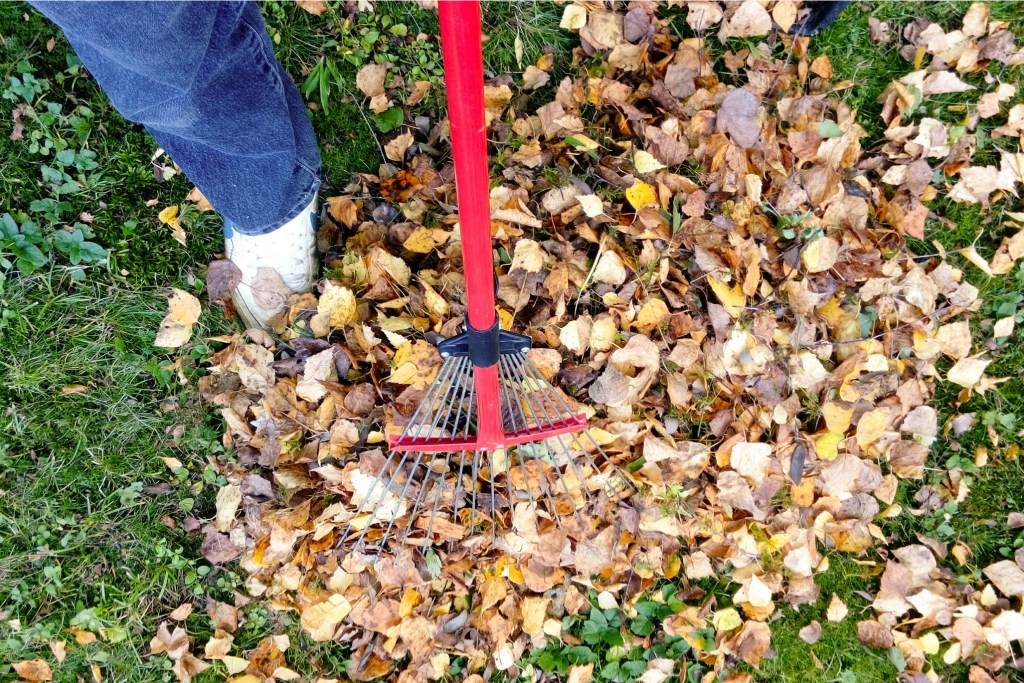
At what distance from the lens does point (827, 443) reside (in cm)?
151

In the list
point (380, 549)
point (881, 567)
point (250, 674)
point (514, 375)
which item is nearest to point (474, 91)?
point (514, 375)

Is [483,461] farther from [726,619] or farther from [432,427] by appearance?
[726,619]

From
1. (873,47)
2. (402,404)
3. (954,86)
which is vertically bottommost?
(402,404)

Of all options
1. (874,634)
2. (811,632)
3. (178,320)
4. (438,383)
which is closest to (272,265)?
(178,320)

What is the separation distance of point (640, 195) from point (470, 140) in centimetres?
66

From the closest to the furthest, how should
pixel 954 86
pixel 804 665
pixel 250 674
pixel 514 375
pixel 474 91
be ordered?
pixel 474 91
pixel 514 375
pixel 250 674
pixel 804 665
pixel 954 86

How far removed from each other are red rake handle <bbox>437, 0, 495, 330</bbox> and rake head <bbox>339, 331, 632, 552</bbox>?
26cm

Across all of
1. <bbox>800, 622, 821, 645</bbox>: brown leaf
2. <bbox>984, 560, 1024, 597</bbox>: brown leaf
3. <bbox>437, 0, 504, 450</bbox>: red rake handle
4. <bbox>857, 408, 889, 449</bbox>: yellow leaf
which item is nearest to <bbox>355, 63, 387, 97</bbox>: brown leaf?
<bbox>437, 0, 504, 450</bbox>: red rake handle

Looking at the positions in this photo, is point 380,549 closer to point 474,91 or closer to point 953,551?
point 474,91

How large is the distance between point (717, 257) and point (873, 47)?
83 cm

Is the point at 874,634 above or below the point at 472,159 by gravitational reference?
below

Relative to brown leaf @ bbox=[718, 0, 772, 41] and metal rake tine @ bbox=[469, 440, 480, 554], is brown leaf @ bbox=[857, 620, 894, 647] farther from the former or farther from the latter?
brown leaf @ bbox=[718, 0, 772, 41]

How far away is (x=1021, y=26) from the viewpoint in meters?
1.82

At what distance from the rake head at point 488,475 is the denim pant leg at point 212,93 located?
0.52m
